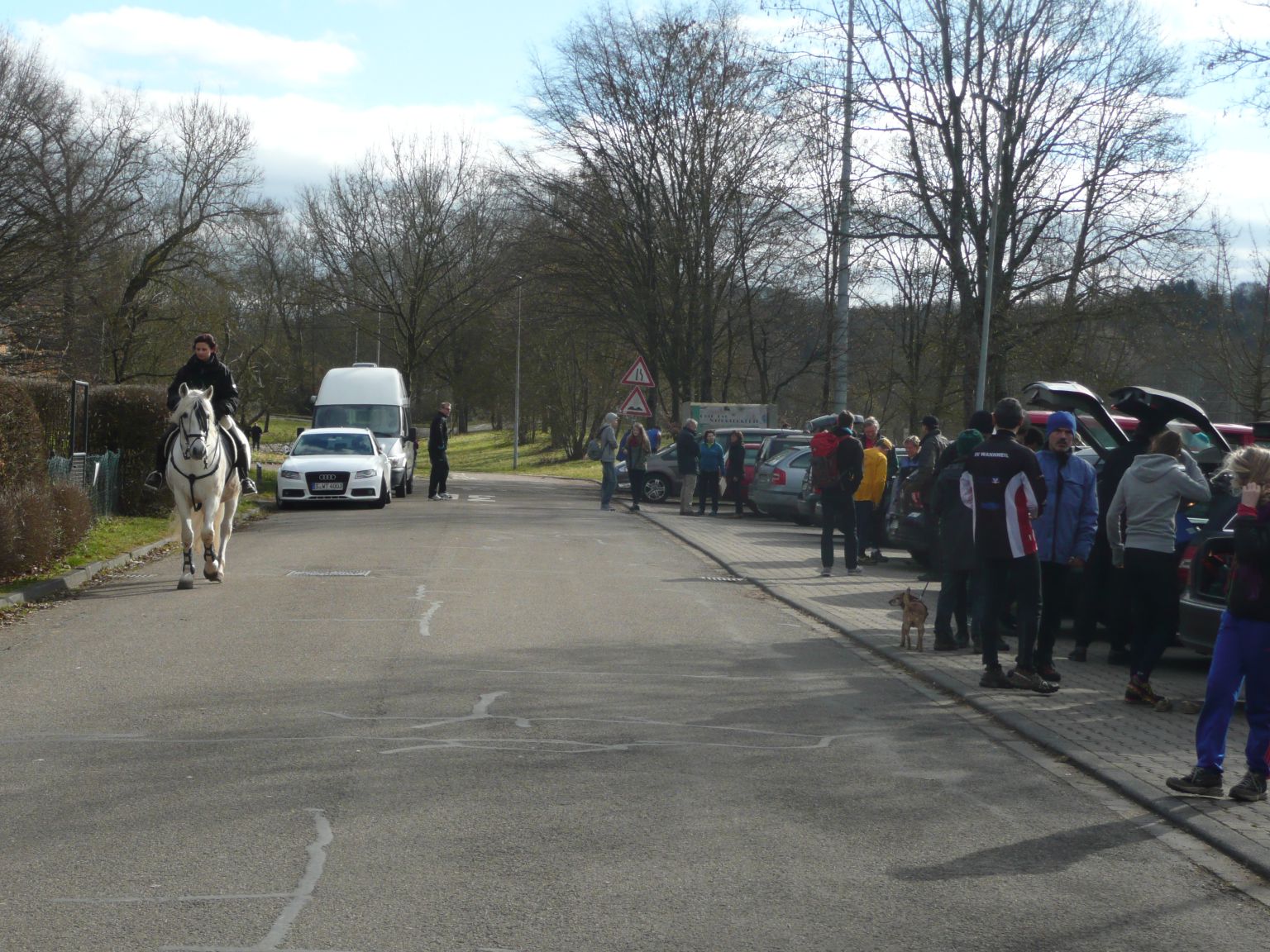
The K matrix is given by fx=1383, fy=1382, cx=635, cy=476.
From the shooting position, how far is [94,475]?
19.2 metres

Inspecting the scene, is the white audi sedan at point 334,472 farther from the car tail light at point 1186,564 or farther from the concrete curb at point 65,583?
the car tail light at point 1186,564

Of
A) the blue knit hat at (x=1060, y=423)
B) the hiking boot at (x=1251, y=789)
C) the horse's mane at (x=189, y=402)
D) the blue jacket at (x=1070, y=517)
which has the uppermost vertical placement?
the blue knit hat at (x=1060, y=423)

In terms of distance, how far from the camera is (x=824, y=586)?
1619cm

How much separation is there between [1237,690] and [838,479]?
10158 millimetres

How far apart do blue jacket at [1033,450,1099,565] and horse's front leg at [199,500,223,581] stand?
27.4ft

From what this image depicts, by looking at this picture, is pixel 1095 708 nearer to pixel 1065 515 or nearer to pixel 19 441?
pixel 1065 515

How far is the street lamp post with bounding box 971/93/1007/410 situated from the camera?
96.2 ft

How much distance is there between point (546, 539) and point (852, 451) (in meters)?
6.24

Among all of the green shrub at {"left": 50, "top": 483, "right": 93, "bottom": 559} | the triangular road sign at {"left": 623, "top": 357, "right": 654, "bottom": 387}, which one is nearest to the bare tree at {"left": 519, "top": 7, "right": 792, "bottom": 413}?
the triangular road sign at {"left": 623, "top": 357, "right": 654, "bottom": 387}

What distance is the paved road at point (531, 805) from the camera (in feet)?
15.2

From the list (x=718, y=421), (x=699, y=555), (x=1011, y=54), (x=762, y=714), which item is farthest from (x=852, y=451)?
(x=718, y=421)

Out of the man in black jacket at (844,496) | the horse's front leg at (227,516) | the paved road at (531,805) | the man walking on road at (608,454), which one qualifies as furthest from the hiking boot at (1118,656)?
the man walking on road at (608,454)

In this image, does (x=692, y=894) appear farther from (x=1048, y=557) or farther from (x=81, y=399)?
(x=81, y=399)

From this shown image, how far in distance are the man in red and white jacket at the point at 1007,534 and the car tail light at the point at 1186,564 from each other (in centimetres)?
131
